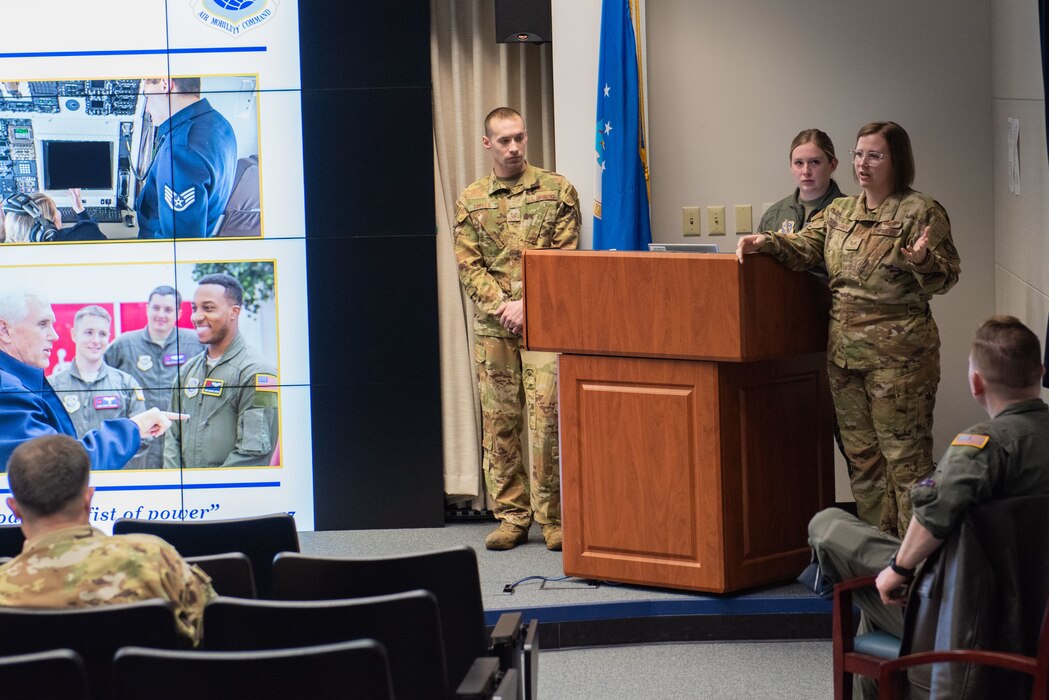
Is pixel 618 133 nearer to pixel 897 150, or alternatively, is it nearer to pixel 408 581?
pixel 897 150

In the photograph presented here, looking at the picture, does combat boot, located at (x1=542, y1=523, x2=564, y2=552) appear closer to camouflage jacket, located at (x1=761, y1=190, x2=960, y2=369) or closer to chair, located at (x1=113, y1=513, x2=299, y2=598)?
camouflage jacket, located at (x1=761, y1=190, x2=960, y2=369)

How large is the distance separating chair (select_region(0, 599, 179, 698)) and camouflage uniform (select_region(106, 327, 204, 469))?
3978mm

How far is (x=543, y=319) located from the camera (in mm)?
5125

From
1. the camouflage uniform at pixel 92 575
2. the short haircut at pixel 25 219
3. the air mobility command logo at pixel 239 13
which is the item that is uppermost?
the air mobility command logo at pixel 239 13

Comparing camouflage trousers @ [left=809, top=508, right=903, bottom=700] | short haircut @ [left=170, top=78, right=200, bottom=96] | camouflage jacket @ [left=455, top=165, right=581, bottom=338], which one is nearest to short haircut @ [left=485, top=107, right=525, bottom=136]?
camouflage jacket @ [left=455, top=165, right=581, bottom=338]

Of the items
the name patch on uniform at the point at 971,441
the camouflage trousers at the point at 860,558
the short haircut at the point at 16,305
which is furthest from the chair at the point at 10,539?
the short haircut at the point at 16,305

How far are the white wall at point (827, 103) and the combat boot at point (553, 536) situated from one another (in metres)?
1.58

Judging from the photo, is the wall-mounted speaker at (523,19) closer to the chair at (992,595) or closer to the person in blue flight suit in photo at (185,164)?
the person in blue flight suit in photo at (185,164)

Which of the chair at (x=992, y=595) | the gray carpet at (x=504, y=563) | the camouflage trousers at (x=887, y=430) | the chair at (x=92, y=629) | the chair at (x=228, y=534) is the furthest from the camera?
the gray carpet at (x=504, y=563)

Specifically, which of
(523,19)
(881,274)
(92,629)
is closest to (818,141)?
(881,274)

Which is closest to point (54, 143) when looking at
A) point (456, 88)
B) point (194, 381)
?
point (194, 381)

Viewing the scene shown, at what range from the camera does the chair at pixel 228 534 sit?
3.65 metres

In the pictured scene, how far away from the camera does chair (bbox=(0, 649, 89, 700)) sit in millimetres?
2363

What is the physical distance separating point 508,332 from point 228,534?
2482 millimetres
